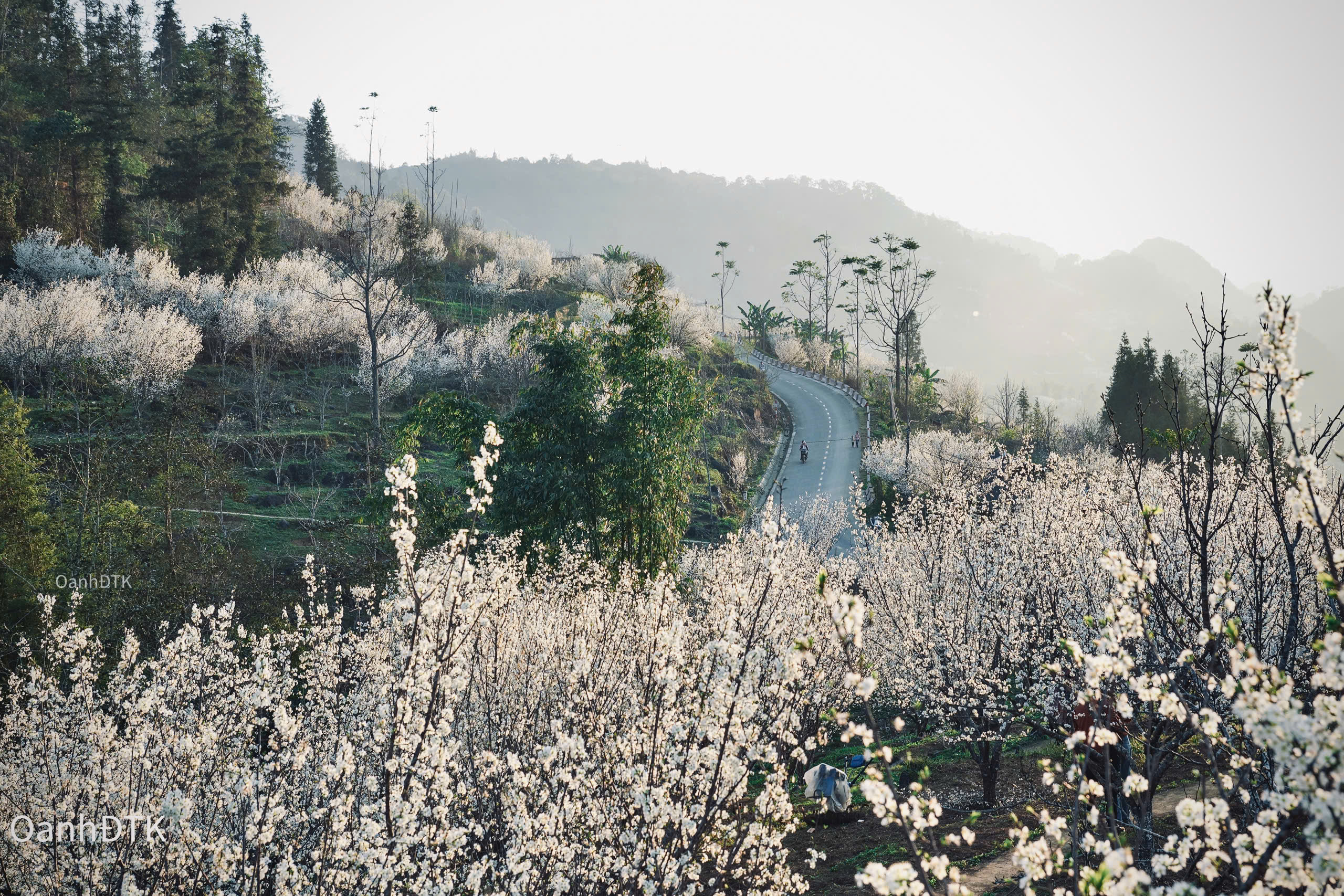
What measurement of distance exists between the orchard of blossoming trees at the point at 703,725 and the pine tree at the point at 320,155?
50293 mm

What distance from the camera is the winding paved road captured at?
108ft

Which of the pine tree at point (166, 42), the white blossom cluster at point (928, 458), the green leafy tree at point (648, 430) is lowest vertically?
the white blossom cluster at point (928, 458)

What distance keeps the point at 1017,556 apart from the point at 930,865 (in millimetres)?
6951

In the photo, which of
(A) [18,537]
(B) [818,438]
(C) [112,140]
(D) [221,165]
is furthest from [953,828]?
(C) [112,140]

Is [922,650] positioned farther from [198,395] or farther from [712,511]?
[198,395]

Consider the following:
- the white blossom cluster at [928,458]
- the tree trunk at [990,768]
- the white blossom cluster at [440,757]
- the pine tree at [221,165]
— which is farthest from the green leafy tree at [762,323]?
the white blossom cluster at [440,757]

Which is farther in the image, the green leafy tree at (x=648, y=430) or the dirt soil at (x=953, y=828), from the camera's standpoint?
the green leafy tree at (x=648, y=430)

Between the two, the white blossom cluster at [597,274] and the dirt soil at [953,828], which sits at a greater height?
the white blossom cluster at [597,274]

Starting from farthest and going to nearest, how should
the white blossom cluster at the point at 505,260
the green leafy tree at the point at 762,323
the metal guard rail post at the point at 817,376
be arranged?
the green leafy tree at the point at 762,323
the metal guard rail post at the point at 817,376
the white blossom cluster at the point at 505,260

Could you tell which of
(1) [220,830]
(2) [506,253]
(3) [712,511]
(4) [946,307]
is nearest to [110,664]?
(1) [220,830]

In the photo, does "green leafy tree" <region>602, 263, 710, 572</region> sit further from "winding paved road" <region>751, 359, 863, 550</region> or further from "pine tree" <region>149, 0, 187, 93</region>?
"pine tree" <region>149, 0, 187, 93</region>

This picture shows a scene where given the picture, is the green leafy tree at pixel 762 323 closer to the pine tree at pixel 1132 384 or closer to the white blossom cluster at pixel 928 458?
the white blossom cluster at pixel 928 458

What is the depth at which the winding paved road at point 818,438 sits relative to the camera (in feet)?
108

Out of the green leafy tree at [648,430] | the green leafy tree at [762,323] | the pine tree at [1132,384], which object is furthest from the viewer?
the green leafy tree at [762,323]
